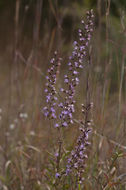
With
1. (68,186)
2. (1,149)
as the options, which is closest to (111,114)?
(1,149)

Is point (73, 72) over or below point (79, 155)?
over

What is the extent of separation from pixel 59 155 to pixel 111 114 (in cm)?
140

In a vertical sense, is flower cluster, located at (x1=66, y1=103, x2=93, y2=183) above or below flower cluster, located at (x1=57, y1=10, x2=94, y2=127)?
below

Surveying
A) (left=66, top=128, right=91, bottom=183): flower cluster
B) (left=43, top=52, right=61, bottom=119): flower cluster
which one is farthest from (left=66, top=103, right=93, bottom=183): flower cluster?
(left=43, top=52, right=61, bottom=119): flower cluster

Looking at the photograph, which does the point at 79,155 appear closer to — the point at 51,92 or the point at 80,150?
the point at 80,150

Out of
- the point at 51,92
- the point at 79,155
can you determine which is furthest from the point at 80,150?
the point at 51,92

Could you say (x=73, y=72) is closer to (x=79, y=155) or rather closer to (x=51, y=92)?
(x=51, y=92)

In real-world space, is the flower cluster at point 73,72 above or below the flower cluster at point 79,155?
above

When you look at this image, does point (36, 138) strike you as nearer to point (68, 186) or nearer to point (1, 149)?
point (1, 149)

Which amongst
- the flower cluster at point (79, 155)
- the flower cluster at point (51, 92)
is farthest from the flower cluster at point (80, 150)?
the flower cluster at point (51, 92)

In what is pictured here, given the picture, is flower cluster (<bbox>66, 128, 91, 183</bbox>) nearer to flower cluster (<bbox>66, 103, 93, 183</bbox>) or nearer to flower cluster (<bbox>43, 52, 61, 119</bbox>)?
flower cluster (<bbox>66, 103, 93, 183</bbox>)

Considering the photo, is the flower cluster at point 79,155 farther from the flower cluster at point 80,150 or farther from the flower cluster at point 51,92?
the flower cluster at point 51,92

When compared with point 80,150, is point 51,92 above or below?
above

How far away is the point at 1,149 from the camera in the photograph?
232 centimetres
